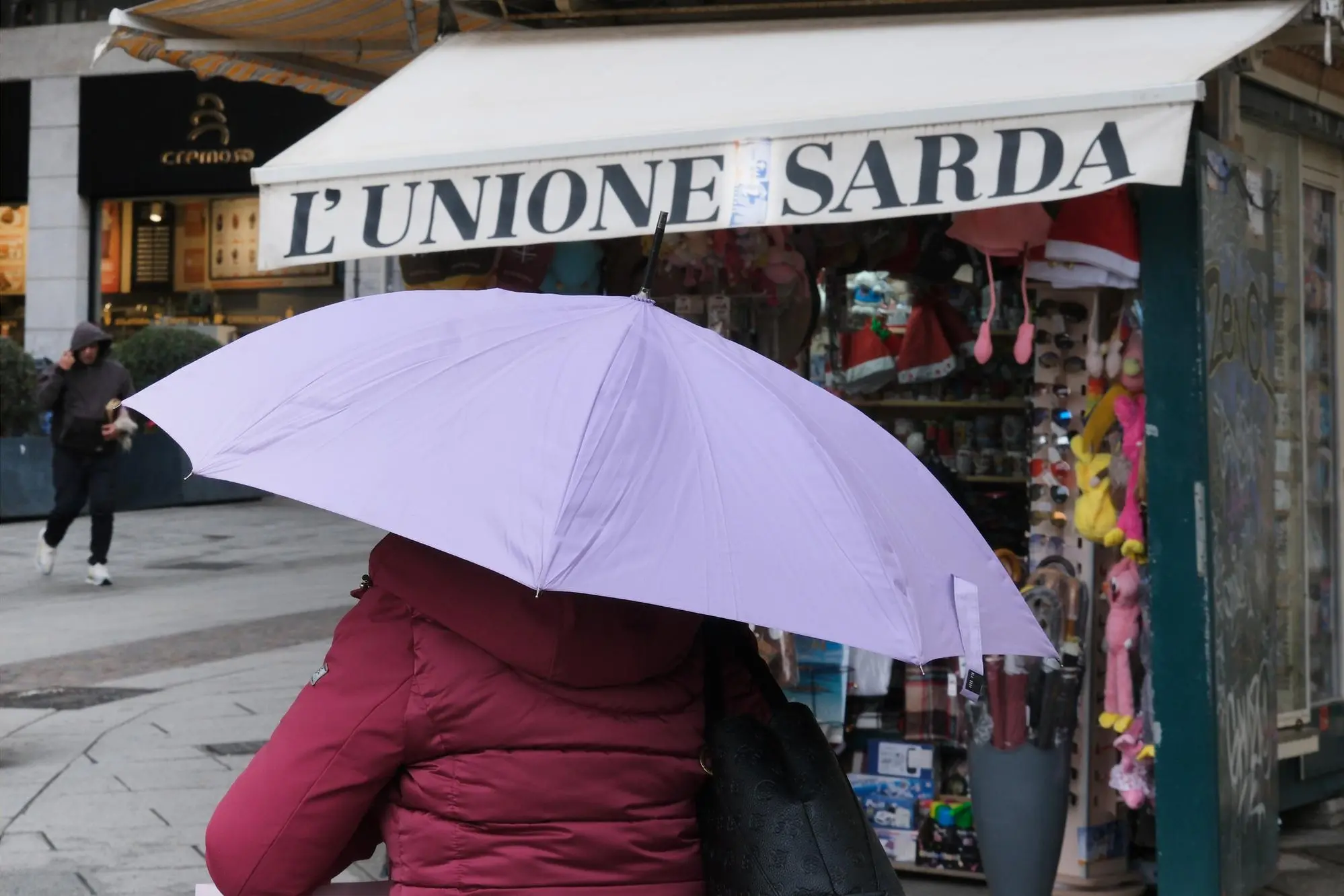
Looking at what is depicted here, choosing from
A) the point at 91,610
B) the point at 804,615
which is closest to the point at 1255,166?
the point at 804,615

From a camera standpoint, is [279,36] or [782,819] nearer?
[782,819]

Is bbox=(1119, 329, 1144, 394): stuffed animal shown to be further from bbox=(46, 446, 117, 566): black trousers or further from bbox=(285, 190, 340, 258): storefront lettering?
bbox=(46, 446, 117, 566): black trousers

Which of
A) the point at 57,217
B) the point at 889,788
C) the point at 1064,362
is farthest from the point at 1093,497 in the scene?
the point at 57,217

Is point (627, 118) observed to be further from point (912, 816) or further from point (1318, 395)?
point (1318, 395)

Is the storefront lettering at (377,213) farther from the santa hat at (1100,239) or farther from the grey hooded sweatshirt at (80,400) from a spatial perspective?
the grey hooded sweatshirt at (80,400)

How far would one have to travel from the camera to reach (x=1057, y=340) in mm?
5340

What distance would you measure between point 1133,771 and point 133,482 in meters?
14.4

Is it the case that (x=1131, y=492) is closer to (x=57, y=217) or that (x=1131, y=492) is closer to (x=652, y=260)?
(x=652, y=260)

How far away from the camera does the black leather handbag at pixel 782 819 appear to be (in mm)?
2219

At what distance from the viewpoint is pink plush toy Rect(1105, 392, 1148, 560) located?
16.3 feet

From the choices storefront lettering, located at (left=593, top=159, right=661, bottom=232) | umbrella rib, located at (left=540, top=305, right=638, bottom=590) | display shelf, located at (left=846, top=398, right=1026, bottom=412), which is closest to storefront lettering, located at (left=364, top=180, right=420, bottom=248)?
storefront lettering, located at (left=593, top=159, right=661, bottom=232)

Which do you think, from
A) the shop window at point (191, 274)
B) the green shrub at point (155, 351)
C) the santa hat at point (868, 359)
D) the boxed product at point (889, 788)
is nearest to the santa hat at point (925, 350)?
the santa hat at point (868, 359)

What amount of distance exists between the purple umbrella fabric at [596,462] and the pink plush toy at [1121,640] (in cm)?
259

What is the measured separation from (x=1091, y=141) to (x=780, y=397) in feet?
6.66
